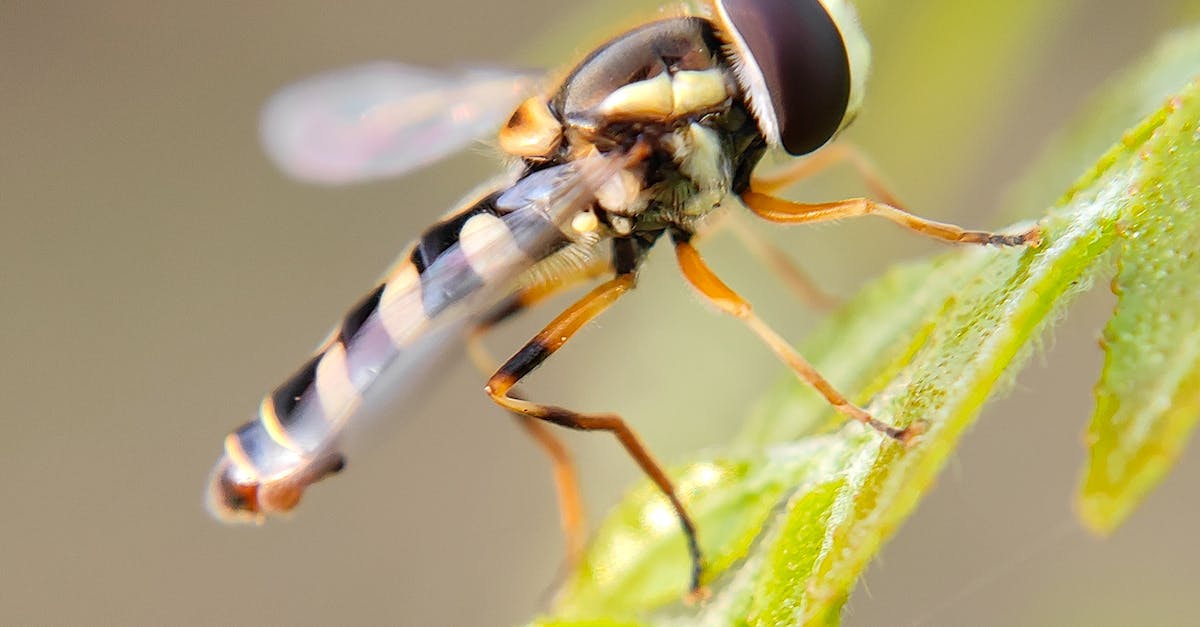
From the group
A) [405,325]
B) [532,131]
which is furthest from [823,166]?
[405,325]

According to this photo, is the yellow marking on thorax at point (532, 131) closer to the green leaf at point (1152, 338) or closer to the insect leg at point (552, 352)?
the insect leg at point (552, 352)

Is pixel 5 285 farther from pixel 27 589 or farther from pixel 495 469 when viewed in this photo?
pixel 495 469

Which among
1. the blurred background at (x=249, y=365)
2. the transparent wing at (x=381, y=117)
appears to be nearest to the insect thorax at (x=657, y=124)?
the transparent wing at (x=381, y=117)

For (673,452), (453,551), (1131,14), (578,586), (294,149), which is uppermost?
(294,149)

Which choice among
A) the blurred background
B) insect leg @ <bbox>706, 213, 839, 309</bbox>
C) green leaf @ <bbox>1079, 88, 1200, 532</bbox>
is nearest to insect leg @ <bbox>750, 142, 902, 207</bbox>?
insect leg @ <bbox>706, 213, 839, 309</bbox>

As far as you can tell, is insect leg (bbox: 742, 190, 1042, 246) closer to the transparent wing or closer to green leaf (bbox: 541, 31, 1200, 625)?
green leaf (bbox: 541, 31, 1200, 625)

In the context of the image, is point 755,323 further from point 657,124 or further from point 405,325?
point 405,325

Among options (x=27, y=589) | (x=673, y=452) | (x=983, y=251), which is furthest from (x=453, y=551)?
(x=983, y=251)
